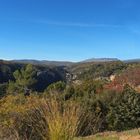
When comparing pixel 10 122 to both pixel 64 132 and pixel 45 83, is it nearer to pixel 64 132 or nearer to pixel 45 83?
pixel 64 132

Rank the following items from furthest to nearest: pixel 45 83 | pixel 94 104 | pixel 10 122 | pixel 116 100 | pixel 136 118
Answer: pixel 45 83 < pixel 94 104 < pixel 116 100 < pixel 136 118 < pixel 10 122

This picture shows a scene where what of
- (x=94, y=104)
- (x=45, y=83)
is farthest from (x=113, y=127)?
(x=45, y=83)

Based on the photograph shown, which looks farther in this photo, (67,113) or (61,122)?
(67,113)

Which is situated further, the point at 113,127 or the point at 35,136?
the point at 113,127

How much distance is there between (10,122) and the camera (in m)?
12.2

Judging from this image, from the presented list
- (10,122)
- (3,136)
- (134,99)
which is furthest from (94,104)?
(3,136)

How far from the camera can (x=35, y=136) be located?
35.2 ft

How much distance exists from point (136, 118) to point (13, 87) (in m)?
42.3

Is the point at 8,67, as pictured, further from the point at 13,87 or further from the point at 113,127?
the point at 113,127

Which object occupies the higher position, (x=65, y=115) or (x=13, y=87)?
(x=65, y=115)

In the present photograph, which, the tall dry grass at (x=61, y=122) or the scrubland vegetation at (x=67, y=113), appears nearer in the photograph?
the tall dry grass at (x=61, y=122)

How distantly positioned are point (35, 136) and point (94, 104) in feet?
37.0

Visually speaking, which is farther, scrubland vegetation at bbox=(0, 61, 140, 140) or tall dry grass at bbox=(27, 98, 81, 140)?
scrubland vegetation at bbox=(0, 61, 140, 140)

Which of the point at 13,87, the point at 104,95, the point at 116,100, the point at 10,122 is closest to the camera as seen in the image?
the point at 10,122
